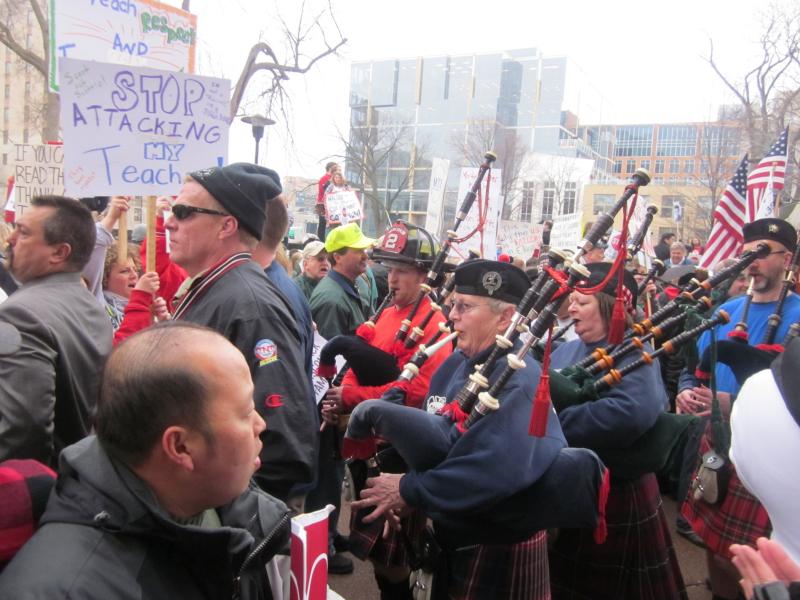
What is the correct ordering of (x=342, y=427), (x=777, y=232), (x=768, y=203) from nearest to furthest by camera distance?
(x=342, y=427)
(x=777, y=232)
(x=768, y=203)

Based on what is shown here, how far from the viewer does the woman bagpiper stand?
10.4 feet

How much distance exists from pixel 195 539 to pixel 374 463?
6.61 feet

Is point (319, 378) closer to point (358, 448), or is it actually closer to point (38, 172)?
point (358, 448)

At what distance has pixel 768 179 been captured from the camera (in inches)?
217

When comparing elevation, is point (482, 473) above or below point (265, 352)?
below

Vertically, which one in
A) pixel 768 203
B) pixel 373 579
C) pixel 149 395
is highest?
pixel 768 203

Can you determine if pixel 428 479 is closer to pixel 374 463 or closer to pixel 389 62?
pixel 374 463

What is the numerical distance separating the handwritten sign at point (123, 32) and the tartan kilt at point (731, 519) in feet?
13.2


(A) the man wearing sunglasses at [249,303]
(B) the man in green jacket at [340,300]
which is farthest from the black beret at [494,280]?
(B) the man in green jacket at [340,300]

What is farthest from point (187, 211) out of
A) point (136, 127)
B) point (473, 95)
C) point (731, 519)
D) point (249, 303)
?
point (473, 95)

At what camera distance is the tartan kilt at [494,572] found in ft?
8.74

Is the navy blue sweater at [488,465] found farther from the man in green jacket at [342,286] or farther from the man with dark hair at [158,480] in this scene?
the man in green jacket at [342,286]

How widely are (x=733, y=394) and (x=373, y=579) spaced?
8.83ft

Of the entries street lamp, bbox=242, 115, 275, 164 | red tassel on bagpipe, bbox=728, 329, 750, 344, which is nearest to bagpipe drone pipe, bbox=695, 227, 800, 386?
red tassel on bagpipe, bbox=728, 329, 750, 344
